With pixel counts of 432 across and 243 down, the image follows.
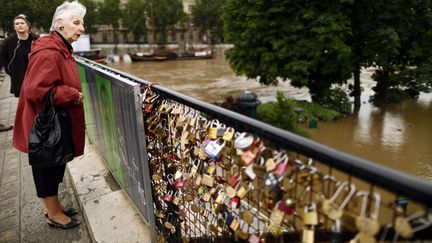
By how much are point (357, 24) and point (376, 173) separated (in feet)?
59.1

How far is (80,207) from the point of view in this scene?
3.33 metres

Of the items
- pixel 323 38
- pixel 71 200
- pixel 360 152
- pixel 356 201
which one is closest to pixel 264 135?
pixel 356 201

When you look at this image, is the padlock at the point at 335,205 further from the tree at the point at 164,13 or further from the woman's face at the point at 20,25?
the tree at the point at 164,13

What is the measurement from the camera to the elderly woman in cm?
235

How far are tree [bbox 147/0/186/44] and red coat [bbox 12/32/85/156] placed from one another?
196 feet

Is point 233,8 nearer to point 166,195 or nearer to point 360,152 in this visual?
point 360,152

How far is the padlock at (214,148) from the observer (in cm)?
150

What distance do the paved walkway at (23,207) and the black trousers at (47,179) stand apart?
15.1 inches

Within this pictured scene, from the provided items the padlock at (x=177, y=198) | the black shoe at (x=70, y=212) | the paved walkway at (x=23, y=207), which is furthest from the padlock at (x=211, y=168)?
the black shoe at (x=70, y=212)

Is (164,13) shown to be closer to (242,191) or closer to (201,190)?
(201,190)

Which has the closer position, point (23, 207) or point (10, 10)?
point (23, 207)

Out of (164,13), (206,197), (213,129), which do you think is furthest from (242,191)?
(164,13)

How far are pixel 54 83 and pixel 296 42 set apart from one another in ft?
48.7

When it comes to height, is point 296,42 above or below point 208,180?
above
